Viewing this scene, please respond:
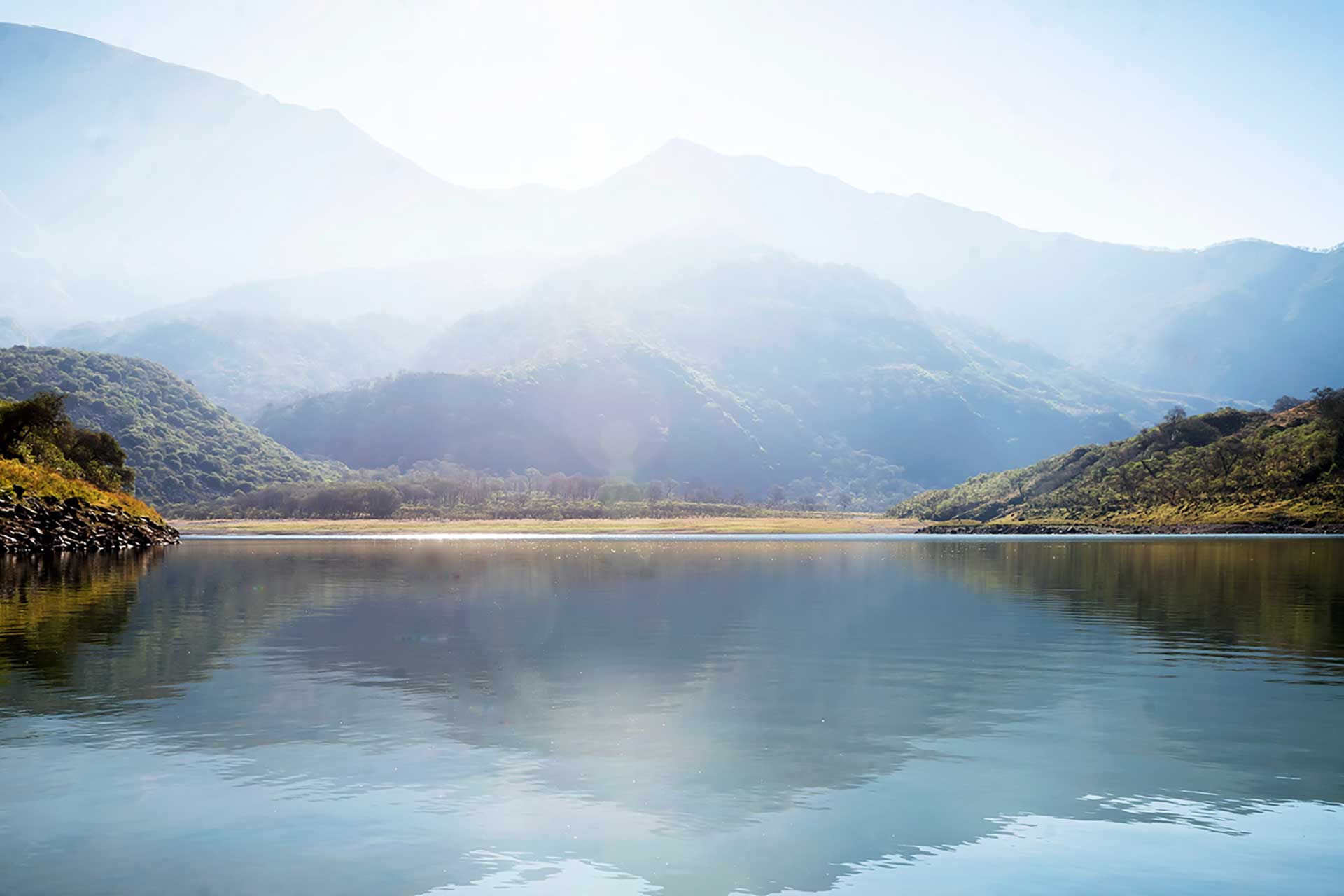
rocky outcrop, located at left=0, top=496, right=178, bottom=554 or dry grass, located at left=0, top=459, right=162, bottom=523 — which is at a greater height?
dry grass, located at left=0, top=459, right=162, bottom=523

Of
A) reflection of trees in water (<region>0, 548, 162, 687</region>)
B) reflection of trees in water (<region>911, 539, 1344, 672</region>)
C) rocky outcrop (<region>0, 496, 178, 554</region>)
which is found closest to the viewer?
reflection of trees in water (<region>0, 548, 162, 687</region>)

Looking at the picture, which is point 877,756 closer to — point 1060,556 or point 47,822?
point 47,822

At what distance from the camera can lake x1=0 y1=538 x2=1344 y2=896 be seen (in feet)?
60.0

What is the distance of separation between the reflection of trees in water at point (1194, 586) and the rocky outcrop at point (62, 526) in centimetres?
A: 9139

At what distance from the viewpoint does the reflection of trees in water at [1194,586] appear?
4912 centimetres

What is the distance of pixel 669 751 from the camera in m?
26.2

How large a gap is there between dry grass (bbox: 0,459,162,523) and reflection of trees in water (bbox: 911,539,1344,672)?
95.2 meters

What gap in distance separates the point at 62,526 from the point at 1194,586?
11315 centimetres

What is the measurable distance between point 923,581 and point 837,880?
71.5 m

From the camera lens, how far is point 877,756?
2569 cm

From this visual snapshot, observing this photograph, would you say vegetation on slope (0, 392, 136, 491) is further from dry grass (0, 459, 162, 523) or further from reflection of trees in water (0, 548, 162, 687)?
reflection of trees in water (0, 548, 162, 687)

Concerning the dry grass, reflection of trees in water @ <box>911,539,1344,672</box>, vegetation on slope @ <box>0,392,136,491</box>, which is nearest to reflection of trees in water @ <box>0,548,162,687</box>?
the dry grass

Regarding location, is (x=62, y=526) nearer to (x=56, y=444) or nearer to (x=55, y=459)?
(x=55, y=459)

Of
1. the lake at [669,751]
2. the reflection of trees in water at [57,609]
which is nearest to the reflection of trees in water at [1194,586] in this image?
the lake at [669,751]
